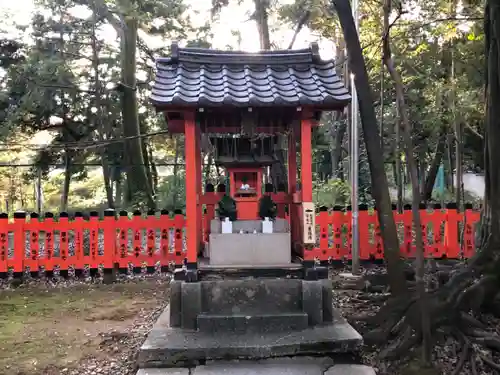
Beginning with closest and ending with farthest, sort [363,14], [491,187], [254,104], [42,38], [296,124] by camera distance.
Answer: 1. [254,104]
2. [491,187]
3. [296,124]
4. [363,14]
5. [42,38]

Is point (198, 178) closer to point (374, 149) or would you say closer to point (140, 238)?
point (374, 149)

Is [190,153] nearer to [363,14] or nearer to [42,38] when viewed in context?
[363,14]

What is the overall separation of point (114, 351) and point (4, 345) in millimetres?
1429

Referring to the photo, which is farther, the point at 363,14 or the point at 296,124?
the point at 363,14

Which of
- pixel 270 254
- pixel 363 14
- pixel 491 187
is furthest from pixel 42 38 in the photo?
pixel 491 187

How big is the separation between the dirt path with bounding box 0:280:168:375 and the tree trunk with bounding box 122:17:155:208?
572cm

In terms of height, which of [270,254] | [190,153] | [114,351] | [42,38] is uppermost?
[42,38]

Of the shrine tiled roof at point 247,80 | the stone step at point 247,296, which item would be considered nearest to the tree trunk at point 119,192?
the shrine tiled roof at point 247,80

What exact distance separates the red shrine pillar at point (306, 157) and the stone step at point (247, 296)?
116cm

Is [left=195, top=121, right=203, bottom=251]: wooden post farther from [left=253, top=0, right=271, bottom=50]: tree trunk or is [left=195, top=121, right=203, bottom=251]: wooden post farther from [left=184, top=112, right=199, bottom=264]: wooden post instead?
[left=253, top=0, right=271, bottom=50]: tree trunk

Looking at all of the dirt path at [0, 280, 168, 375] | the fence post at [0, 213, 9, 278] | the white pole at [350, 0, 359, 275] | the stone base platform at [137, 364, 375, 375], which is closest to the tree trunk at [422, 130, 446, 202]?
the white pole at [350, 0, 359, 275]

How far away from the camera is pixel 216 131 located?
20.2 ft

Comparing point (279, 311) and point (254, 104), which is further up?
point (254, 104)

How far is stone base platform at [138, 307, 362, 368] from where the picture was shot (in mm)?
4820
